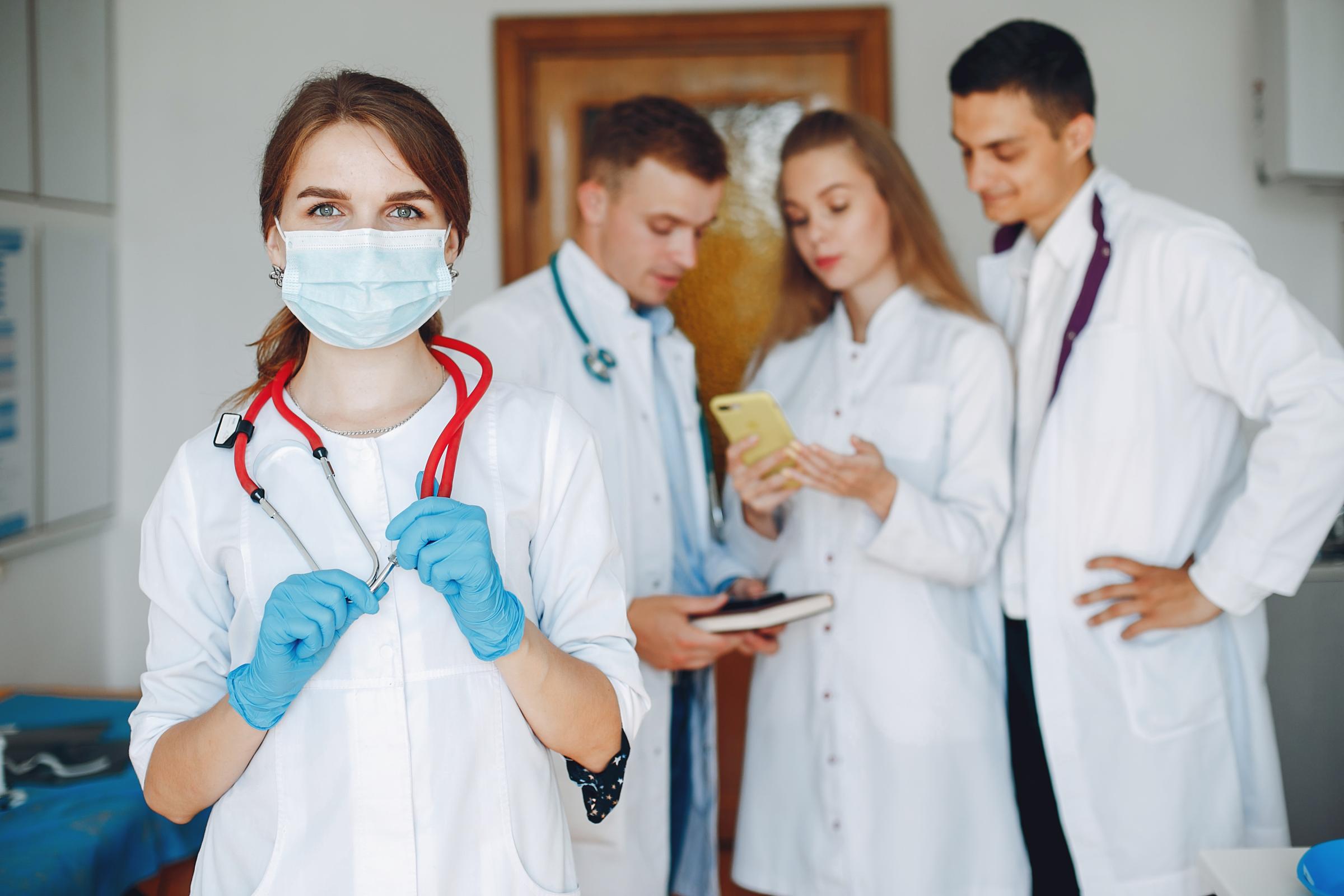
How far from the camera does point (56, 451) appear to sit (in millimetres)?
2672

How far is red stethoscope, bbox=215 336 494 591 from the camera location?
106 cm

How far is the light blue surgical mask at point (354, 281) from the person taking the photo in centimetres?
109

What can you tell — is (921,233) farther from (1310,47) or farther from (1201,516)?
(1310,47)

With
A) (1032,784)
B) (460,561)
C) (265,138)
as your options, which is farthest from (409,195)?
(265,138)

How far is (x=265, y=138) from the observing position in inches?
118

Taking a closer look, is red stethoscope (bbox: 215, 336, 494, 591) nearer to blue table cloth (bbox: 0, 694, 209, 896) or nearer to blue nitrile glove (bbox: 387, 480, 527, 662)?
blue nitrile glove (bbox: 387, 480, 527, 662)

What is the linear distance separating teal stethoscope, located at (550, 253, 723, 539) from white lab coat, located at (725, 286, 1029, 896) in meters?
0.16

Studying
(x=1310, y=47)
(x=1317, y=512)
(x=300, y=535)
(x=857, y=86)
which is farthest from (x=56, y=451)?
(x=1310, y=47)

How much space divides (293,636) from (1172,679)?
4.84ft

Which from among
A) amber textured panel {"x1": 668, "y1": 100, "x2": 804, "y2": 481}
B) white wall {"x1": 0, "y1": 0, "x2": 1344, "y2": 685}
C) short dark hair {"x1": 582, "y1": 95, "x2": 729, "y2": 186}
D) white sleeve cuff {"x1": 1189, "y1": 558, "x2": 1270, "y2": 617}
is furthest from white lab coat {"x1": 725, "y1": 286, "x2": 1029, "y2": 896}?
white wall {"x1": 0, "y1": 0, "x2": 1344, "y2": 685}

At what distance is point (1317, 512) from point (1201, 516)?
0.63 ft

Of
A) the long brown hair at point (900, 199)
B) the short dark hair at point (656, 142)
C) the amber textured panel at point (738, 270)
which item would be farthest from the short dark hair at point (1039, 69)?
the amber textured panel at point (738, 270)

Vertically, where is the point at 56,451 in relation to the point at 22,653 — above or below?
above

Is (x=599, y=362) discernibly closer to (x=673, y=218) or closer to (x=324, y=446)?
(x=673, y=218)
